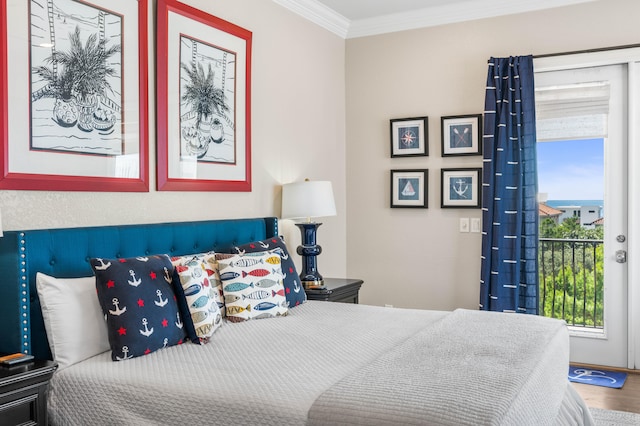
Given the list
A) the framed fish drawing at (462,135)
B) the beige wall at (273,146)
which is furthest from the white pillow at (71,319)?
the framed fish drawing at (462,135)

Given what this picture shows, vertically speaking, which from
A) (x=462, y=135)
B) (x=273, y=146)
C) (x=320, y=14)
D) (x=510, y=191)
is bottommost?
(x=510, y=191)

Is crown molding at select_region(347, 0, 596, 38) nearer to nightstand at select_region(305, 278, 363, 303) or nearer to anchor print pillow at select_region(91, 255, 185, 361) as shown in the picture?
nightstand at select_region(305, 278, 363, 303)

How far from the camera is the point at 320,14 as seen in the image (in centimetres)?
480

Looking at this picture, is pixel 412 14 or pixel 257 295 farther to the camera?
pixel 412 14

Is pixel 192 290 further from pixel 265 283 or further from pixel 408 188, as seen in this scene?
pixel 408 188

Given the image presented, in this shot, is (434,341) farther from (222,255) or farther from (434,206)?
(434,206)

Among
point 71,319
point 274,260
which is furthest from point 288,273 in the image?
point 71,319

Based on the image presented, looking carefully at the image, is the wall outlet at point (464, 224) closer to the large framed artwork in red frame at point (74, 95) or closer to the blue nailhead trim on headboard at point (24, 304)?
the large framed artwork in red frame at point (74, 95)

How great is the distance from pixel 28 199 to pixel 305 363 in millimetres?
1363

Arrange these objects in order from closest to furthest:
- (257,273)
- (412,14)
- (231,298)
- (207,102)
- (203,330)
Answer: (203,330)
(231,298)
(257,273)
(207,102)
(412,14)

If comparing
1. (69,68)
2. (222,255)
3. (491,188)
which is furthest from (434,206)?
(69,68)

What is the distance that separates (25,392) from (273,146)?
2.59 m

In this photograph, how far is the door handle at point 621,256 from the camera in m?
4.35

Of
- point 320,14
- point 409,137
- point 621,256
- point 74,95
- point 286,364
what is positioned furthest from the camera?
point 409,137
